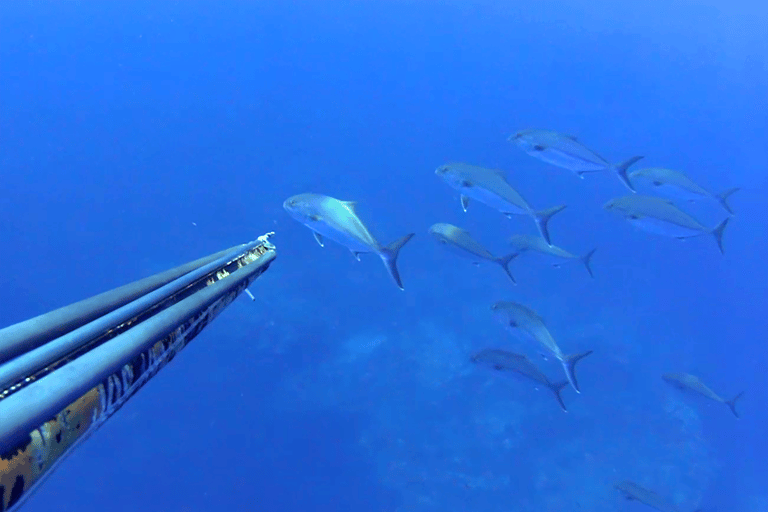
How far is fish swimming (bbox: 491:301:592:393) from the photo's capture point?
19.1 feet

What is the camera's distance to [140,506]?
927cm

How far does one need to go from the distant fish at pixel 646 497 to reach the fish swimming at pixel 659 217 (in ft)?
12.1

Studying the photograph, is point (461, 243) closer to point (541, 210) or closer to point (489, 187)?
point (489, 187)

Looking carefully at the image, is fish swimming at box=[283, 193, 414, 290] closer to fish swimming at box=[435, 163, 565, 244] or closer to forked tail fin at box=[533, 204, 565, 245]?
fish swimming at box=[435, 163, 565, 244]

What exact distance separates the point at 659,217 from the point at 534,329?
6.90 ft

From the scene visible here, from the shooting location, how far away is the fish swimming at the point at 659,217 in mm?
6211

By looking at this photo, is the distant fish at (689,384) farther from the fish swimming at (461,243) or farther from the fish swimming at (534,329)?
the fish swimming at (461,243)

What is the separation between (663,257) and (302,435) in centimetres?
1569

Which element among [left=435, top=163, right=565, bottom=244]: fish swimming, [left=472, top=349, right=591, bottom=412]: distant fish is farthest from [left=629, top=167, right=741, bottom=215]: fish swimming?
[left=472, top=349, right=591, bottom=412]: distant fish

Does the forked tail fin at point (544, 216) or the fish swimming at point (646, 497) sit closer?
the forked tail fin at point (544, 216)

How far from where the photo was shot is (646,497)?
286 inches

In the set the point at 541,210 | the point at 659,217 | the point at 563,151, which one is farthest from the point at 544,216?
the point at 659,217

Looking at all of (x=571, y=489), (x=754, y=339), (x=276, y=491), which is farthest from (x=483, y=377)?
(x=754, y=339)

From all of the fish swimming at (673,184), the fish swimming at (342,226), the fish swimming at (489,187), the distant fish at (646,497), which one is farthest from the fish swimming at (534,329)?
the distant fish at (646,497)
